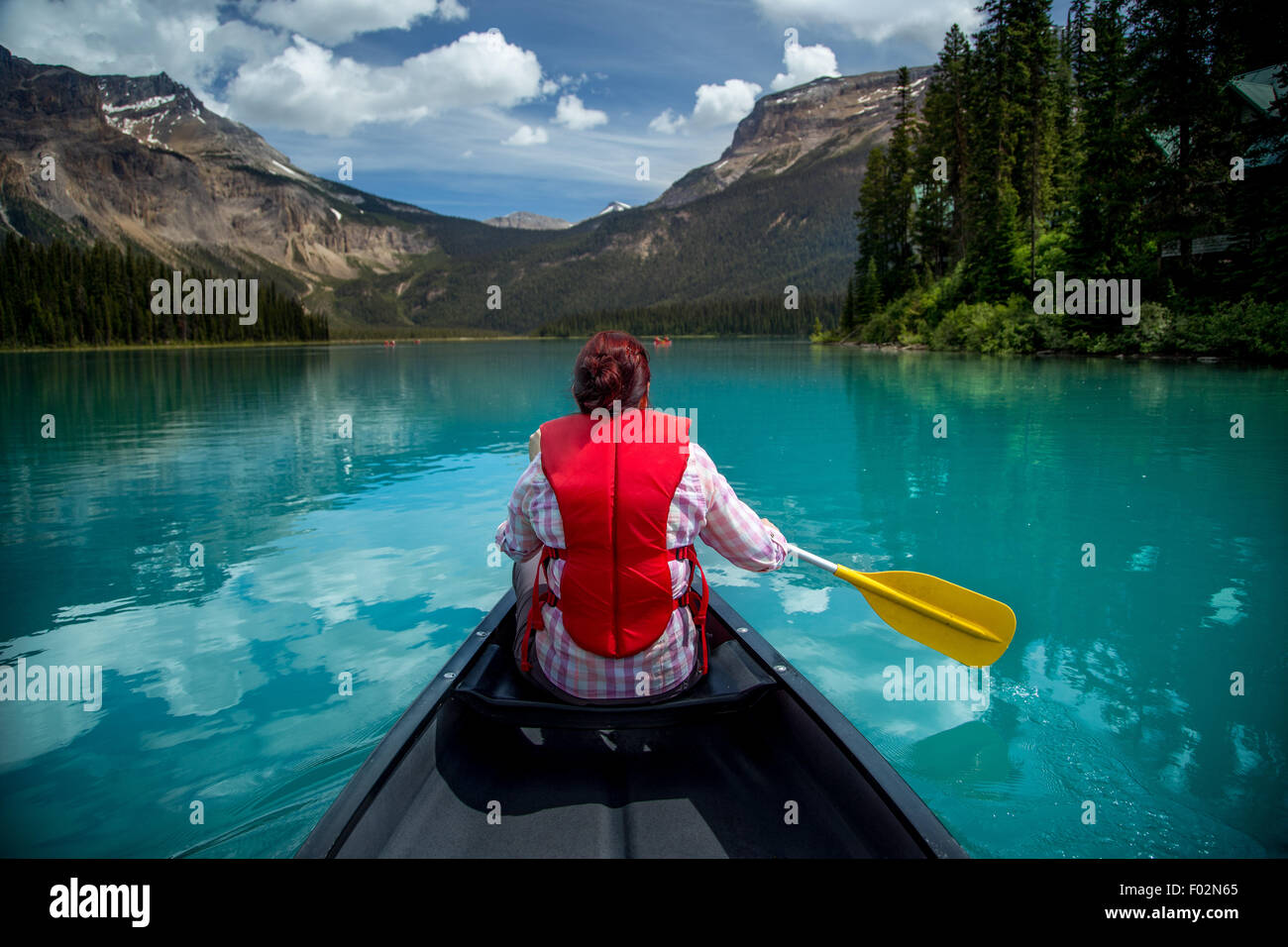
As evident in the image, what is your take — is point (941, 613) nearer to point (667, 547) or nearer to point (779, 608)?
point (667, 547)

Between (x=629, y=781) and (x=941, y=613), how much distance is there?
257cm

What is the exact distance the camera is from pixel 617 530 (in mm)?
3340

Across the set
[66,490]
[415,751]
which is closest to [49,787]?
[415,751]

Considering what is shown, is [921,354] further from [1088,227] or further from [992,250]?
[1088,227]

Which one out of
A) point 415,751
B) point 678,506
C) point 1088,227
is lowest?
point 415,751

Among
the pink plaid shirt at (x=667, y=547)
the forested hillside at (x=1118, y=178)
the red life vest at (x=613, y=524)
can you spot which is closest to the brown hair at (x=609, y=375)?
the red life vest at (x=613, y=524)

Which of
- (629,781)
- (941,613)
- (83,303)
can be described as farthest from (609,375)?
(83,303)

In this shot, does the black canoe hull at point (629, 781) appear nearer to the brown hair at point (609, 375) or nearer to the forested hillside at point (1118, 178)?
the brown hair at point (609, 375)

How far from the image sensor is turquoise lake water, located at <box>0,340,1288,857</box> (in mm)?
4648

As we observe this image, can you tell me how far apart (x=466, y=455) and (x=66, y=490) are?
315 inches

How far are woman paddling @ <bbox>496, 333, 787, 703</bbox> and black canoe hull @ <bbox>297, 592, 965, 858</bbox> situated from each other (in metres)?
0.26

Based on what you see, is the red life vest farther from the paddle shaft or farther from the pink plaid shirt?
the paddle shaft
